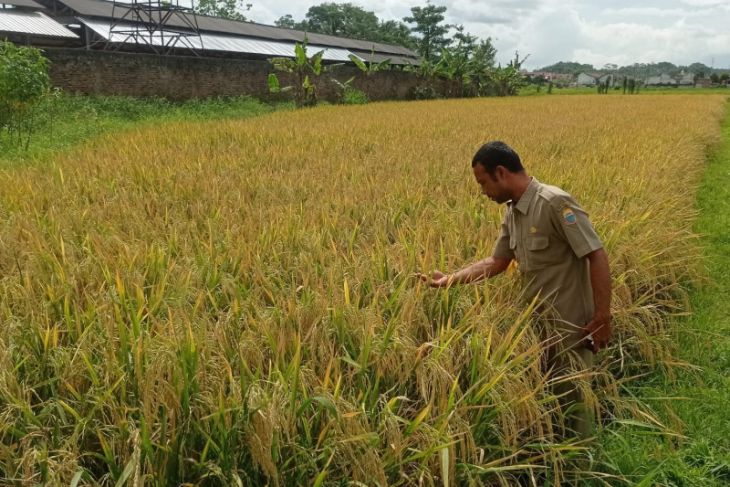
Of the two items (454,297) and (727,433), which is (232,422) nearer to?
(454,297)

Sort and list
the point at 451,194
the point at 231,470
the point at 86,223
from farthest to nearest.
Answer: the point at 451,194, the point at 86,223, the point at 231,470

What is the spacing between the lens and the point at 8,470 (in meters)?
1.27

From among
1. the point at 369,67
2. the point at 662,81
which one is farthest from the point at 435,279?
the point at 662,81

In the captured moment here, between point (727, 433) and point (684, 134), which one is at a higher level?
point (684, 134)

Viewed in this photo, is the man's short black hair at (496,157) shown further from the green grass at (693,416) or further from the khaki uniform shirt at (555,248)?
the green grass at (693,416)

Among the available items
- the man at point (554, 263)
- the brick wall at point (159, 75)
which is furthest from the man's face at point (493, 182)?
the brick wall at point (159, 75)

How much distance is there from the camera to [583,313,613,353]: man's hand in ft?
6.29

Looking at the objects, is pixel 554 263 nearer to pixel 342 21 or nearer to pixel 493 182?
pixel 493 182

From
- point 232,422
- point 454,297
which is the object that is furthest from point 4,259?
point 454,297

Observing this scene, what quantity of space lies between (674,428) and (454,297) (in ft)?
3.45

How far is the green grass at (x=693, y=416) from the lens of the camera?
1934mm

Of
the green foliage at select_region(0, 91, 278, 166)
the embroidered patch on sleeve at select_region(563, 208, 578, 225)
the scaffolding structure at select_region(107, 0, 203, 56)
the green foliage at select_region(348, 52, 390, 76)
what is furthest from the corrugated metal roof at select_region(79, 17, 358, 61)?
the embroidered patch on sleeve at select_region(563, 208, 578, 225)

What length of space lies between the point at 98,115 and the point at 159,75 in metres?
3.11

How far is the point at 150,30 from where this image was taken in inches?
589
